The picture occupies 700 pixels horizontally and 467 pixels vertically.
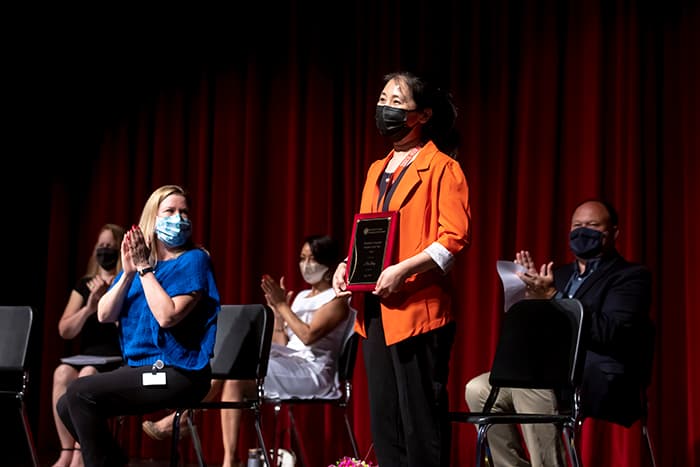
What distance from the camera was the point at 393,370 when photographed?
8.50 ft

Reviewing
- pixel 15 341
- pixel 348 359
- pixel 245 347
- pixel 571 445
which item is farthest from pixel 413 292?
pixel 15 341

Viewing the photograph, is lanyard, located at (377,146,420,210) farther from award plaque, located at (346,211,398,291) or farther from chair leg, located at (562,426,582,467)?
chair leg, located at (562,426,582,467)

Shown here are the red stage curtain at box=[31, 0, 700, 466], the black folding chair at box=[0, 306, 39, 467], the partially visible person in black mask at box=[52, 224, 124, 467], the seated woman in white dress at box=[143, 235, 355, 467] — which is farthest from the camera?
the partially visible person in black mask at box=[52, 224, 124, 467]

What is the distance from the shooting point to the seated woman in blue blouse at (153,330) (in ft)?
10.3

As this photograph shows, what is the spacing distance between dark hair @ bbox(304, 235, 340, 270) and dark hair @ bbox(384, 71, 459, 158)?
2092 millimetres

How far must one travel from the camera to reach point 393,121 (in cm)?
271

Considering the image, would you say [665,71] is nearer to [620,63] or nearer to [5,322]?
[620,63]

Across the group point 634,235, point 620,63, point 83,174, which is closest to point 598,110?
point 620,63

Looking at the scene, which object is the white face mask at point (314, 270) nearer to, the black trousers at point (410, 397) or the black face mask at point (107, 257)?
the black face mask at point (107, 257)

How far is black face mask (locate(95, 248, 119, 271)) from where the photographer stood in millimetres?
5000

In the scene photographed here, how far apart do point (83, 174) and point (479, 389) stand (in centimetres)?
366

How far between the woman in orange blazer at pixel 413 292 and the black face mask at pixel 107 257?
2.61 metres

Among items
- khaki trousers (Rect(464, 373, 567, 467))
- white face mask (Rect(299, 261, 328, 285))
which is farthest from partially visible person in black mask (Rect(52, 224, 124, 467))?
khaki trousers (Rect(464, 373, 567, 467))

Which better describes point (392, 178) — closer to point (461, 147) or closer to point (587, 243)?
point (587, 243)
